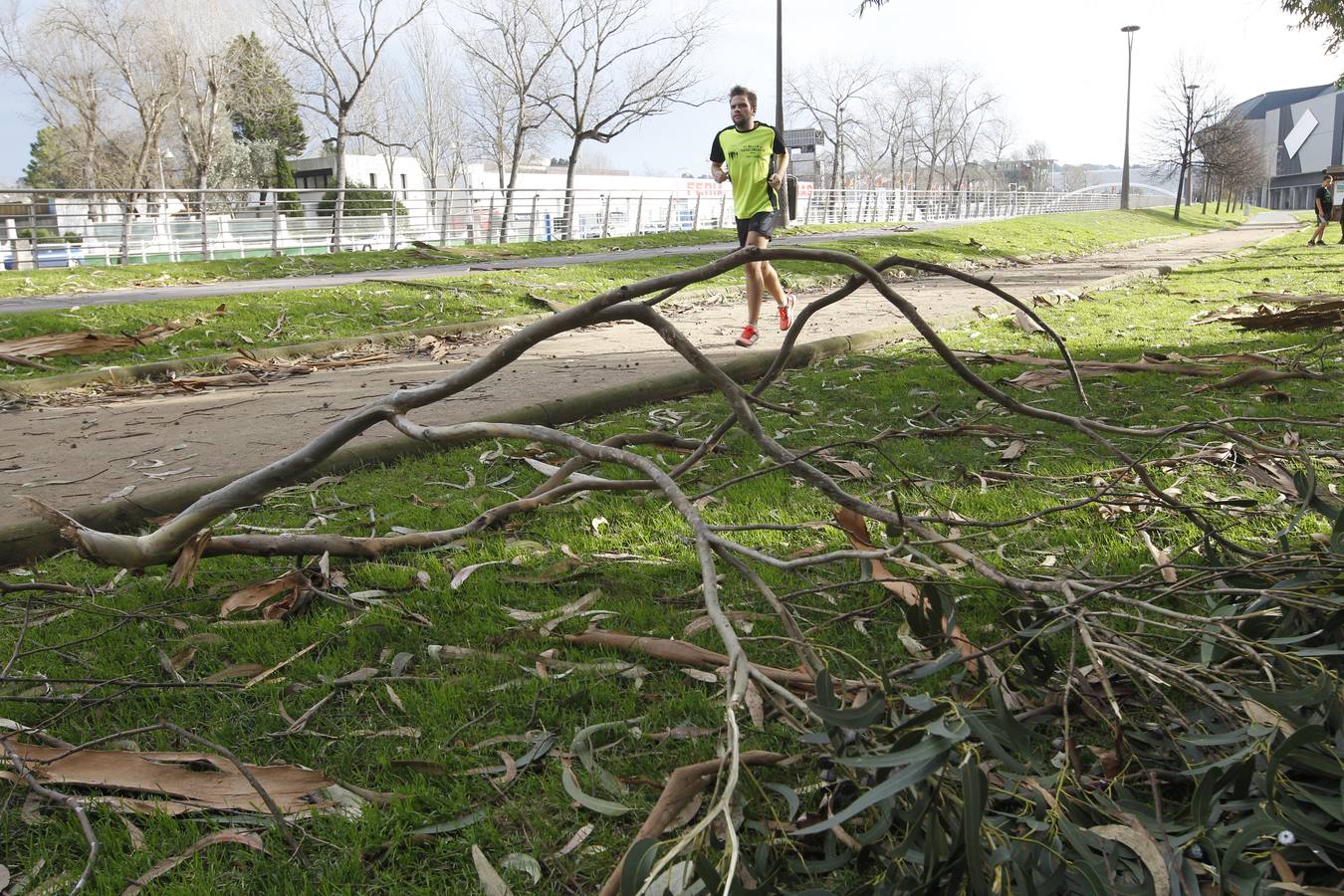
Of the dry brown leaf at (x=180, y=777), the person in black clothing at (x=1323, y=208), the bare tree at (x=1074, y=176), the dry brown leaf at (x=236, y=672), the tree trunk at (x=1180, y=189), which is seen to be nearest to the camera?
the dry brown leaf at (x=180, y=777)

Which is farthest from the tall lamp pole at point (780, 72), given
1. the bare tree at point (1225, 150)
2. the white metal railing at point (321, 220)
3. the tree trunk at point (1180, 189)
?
the bare tree at point (1225, 150)

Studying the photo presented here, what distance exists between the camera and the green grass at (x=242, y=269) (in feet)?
46.3

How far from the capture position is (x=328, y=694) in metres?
2.40

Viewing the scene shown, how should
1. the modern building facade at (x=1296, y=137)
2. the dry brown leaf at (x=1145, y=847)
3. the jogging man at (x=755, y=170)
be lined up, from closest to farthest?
the dry brown leaf at (x=1145, y=847)
the jogging man at (x=755, y=170)
the modern building facade at (x=1296, y=137)

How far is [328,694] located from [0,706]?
82cm

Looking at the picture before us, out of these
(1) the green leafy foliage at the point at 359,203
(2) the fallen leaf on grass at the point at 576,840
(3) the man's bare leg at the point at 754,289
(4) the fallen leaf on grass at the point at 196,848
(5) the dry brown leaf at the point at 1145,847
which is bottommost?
(4) the fallen leaf on grass at the point at 196,848

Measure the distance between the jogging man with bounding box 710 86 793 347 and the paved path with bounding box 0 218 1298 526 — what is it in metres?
0.58

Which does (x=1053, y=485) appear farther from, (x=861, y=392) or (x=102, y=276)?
(x=102, y=276)

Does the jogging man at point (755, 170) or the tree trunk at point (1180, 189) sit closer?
the jogging man at point (755, 170)

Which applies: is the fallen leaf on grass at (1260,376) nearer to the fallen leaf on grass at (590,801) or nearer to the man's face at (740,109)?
the fallen leaf on grass at (590,801)

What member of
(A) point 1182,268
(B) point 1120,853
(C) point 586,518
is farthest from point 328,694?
(A) point 1182,268

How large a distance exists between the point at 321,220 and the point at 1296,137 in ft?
382

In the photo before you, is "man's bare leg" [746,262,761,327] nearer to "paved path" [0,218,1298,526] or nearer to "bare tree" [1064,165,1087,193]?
"paved path" [0,218,1298,526]

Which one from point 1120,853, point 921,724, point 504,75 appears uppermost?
point 504,75
